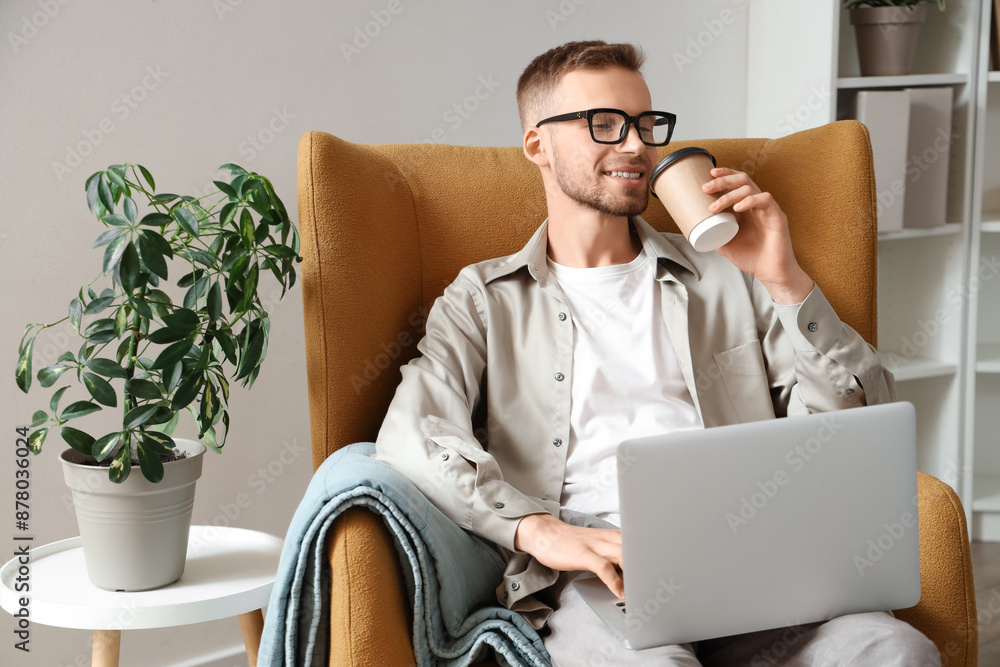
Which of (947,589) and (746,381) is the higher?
(746,381)

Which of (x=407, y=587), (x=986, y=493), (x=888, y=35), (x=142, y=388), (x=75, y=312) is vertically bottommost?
(x=986, y=493)

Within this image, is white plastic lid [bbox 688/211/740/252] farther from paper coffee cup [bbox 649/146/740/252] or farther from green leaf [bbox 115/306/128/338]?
green leaf [bbox 115/306/128/338]

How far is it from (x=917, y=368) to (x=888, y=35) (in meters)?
0.92

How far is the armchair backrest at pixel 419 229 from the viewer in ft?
4.23

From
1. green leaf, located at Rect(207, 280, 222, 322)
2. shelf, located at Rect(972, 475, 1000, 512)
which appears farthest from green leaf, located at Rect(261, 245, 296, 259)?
shelf, located at Rect(972, 475, 1000, 512)

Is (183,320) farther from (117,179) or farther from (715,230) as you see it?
(715,230)

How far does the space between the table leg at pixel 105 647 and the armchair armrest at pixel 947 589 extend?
3.69 feet

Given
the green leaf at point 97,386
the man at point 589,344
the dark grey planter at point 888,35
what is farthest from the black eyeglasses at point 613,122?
the dark grey planter at point 888,35

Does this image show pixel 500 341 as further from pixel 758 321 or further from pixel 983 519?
pixel 983 519

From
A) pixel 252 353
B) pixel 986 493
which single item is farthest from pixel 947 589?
pixel 986 493

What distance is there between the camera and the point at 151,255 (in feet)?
3.70

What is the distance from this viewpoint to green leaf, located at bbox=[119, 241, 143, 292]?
1130 mm

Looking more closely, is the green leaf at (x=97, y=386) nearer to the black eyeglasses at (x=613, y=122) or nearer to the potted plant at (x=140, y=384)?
the potted plant at (x=140, y=384)

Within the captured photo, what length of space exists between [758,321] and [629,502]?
68 cm
